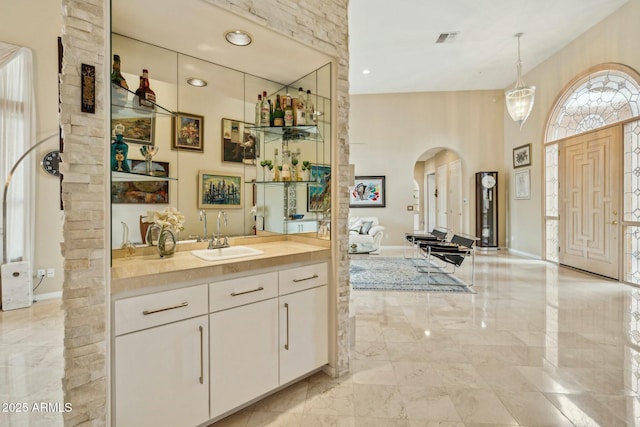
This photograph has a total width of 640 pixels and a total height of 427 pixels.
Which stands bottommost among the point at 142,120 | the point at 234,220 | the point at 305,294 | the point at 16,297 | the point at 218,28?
the point at 16,297

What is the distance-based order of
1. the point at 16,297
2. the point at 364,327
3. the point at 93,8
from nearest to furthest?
the point at 93,8
the point at 364,327
the point at 16,297

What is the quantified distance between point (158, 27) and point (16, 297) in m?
3.60

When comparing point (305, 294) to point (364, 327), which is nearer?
point (305, 294)

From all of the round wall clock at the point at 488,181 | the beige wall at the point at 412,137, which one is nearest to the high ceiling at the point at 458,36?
the beige wall at the point at 412,137

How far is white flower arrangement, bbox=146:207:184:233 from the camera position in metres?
1.81

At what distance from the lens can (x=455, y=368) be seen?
87.4 inches

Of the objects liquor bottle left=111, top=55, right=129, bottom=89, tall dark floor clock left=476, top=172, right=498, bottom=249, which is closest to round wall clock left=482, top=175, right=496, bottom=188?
tall dark floor clock left=476, top=172, right=498, bottom=249

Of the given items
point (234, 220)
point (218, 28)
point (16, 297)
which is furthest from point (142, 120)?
point (16, 297)

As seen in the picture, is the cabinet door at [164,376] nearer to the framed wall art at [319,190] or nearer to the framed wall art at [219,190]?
the framed wall art at [219,190]

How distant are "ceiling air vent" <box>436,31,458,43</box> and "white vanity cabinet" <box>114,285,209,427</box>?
5.73m

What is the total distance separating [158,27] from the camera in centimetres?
170

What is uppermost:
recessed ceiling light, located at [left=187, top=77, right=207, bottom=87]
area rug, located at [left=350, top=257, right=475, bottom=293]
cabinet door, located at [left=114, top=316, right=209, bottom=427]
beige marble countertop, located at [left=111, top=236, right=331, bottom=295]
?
recessed ceiling light, located at [left=187, top=77, right=207, bottom=87]

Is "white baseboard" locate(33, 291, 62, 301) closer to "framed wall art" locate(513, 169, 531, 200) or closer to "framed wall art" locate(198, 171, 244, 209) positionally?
"framed wall art" locate(198, 171, 244, 209)

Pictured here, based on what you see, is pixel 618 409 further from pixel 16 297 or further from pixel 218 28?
pixel 16 297
